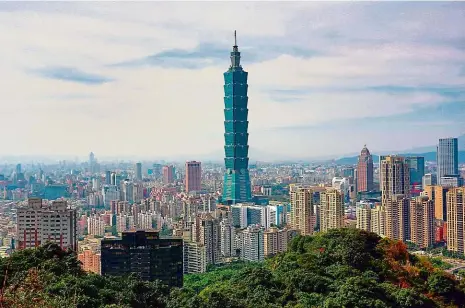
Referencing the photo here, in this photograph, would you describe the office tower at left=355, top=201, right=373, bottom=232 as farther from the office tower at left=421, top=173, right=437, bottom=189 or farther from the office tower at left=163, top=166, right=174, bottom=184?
the office tower at left=163, top=166, right=174, bottom=184

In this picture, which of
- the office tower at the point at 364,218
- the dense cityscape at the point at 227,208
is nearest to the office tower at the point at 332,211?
the dense cityscape at the point at 227,208

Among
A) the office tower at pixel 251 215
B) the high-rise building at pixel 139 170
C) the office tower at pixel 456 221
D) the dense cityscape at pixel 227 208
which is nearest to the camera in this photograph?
the dense cityscape at pixel 227 208

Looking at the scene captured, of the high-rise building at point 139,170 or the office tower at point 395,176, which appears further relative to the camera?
the high-rise building at point 139,170

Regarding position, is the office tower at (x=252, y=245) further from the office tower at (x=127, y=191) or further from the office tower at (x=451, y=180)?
the office tower at (x=451, y=180)

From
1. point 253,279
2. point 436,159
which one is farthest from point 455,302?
point 436,159

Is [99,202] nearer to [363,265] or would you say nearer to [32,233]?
[32,233]

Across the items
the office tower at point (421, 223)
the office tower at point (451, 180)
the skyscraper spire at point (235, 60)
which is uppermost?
the skyscraper spire at point (235, 60)

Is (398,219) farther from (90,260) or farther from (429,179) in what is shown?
(429,179)
